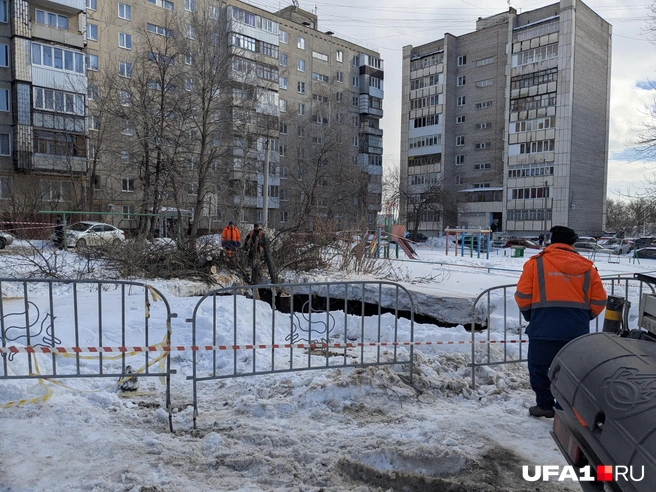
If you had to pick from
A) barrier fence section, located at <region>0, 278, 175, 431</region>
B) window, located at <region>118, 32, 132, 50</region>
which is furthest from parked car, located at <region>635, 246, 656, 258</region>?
window, located at <region>118, 32, 132, 50</region>

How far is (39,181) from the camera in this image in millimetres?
26562

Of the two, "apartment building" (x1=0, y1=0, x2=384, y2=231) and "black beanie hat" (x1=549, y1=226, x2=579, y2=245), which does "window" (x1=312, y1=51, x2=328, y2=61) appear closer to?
"apartment building" (x1=0, y1=0, x2=384, y2=231)

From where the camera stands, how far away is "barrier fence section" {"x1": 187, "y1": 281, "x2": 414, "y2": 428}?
4875mm

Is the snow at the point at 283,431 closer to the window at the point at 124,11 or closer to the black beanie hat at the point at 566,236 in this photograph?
the black beanie hat at the point at 566,236

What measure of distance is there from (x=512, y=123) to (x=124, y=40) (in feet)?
127

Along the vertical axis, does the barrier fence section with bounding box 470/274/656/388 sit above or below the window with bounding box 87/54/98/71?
below

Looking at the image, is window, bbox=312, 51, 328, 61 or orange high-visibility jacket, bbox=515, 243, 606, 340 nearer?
orange high-visibility jacket, bbox=515, 243, 606, 340

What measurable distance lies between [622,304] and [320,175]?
3613 centimetres

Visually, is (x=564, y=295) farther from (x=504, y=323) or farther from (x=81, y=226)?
(x=81, y=226)

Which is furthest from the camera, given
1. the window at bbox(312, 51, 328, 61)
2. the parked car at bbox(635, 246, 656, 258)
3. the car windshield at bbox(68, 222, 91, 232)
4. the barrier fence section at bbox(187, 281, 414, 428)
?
the window at bbox(312, 51, 328, 61)

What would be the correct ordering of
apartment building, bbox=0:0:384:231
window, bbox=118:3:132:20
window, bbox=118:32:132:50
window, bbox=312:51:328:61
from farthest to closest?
window, bbox=312:51:328:61
window, bbox=118:32:132:50
window, bbox=118:3:132:20
apartment building, bbox=0:0:384:231

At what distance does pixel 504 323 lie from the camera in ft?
21.6

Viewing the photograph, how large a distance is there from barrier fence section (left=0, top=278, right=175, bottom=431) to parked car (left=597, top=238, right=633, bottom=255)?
113ft

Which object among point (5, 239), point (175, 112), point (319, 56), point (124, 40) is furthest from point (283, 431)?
point (319, 56)
